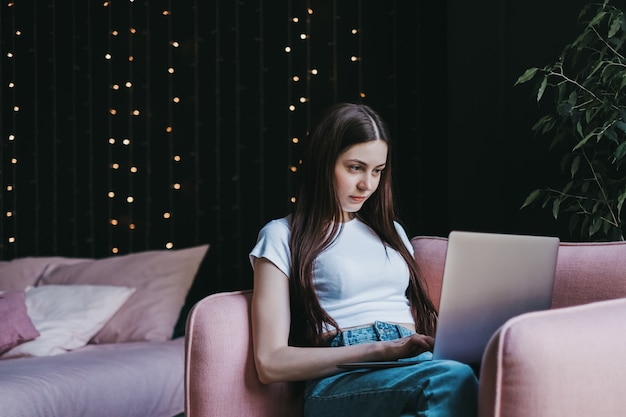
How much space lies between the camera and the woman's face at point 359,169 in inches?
78.5

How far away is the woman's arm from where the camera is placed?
165 centimetres

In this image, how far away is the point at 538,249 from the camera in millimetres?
1522

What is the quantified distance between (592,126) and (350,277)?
1.14 metres

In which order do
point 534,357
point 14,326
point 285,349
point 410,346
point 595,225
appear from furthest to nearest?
point 14,326 → point 595,225 → point 285,349 → point 410,346 → point 534,357

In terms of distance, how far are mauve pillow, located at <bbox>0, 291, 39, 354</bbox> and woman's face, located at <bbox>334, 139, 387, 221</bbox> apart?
151 cm

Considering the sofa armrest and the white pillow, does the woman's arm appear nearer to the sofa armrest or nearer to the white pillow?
the sofa armrest

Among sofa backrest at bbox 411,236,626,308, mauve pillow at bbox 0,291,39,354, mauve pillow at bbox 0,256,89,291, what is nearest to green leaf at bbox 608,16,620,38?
sofa backrest at bbox 411,236,626,308

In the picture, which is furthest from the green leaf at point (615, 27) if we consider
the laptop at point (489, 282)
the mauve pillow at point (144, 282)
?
the mauve pillow at point (144, 282)

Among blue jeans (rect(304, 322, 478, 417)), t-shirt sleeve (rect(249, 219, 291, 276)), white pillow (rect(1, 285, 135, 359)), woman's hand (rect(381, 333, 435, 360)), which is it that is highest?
t-shirt sleeve (rect(249, 219, 291, 276))

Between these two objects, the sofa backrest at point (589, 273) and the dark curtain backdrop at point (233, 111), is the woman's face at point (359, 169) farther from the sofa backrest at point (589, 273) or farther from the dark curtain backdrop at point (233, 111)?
the dark curtain backdrop at point (233, 111)

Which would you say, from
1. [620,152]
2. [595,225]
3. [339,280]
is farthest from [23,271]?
[620,152]

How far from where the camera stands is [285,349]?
174 centimetres

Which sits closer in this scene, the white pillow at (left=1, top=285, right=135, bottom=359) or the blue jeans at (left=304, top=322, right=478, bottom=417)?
the blue jeans at (left=304, top=322, right=478, bottom=417)

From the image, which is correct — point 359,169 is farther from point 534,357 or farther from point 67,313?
point 67,313
